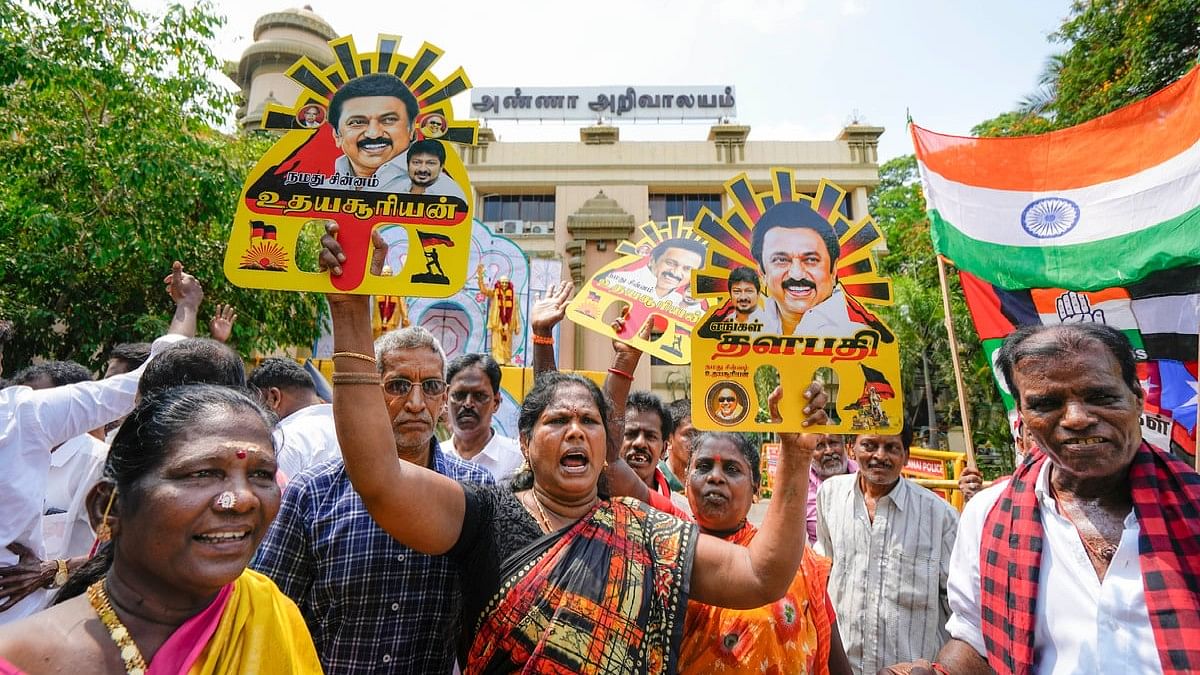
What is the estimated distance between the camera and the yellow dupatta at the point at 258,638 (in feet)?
4.34

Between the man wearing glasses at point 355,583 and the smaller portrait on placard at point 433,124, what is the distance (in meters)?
1.04

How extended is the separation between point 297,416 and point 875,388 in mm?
2771

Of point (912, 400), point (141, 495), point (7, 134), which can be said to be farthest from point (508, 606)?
point (912, 400)

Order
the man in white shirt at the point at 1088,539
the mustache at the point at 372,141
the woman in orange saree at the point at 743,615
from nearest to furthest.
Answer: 1. the man in white shirt at the point at 1088,539
2. the mustache at the point at 372,141
3. the woman in orange saree at the point at 743,615

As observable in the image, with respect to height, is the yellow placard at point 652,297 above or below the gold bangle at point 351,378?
above

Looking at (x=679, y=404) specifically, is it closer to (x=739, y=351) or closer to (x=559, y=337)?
(x=739, y=351)

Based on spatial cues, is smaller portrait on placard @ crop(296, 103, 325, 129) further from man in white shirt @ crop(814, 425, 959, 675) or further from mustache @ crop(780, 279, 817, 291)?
man in white shirt @ crop(814, 425, 959, 675)

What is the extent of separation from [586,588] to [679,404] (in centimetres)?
271

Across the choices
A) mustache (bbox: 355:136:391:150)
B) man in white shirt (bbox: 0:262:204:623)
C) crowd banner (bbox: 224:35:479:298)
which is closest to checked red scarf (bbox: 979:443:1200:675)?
crowd banner (bbox: 224:35:479:298)

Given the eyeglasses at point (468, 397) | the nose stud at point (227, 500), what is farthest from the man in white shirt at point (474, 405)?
the nose stud at point (227, 500)

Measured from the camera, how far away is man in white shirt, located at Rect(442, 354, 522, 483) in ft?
12.2

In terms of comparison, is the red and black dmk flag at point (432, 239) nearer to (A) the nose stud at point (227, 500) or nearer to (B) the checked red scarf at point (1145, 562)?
(A) the nose stud at point (227, 500)

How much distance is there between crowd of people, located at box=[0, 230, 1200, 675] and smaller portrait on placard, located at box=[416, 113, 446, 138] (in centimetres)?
39

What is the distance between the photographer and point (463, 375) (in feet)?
12.2
